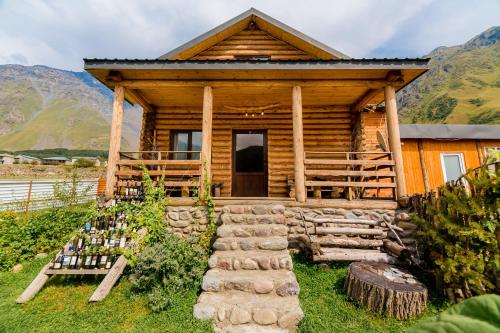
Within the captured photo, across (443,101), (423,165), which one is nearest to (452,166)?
(423,165)

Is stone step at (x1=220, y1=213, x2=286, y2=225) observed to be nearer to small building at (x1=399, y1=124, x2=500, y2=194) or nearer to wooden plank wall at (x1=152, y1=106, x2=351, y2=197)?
wooden plank wall at (x1=152, y1=106, x2=351, y2=197)

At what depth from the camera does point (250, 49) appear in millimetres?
9148

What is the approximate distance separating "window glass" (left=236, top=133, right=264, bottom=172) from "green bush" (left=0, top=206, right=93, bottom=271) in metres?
5.46

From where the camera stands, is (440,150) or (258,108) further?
(440,150)

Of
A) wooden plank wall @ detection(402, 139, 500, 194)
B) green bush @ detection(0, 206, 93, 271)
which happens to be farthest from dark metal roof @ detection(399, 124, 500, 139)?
green bush @ detection(0, 206, 93, 271)

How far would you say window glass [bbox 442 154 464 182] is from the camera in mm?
10641

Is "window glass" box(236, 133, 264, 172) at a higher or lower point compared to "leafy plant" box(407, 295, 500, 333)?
higher

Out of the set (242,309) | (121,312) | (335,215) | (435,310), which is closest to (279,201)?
(335,215)

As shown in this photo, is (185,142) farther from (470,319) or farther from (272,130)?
(470,319)

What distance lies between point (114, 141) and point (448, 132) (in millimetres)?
13564

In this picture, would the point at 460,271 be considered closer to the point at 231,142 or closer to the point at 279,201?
the point at 279,201

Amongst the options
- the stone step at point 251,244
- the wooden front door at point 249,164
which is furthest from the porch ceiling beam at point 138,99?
the stone step at point 251,244

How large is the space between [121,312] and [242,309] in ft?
6.32

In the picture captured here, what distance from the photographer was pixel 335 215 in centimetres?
600
